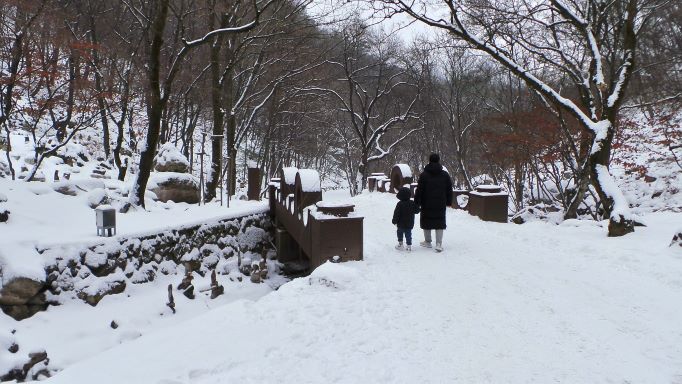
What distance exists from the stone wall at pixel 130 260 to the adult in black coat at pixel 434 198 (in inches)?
200

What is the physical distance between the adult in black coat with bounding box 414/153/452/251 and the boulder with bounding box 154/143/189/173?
787 cm

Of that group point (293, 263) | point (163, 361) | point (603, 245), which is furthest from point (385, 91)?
point (163, 361)

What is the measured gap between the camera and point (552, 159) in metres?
13.9

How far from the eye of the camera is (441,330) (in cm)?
412

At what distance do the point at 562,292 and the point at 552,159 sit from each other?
394 inches

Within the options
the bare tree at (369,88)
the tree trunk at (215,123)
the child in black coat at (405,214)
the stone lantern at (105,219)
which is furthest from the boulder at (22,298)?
the bare tree at (369,88)

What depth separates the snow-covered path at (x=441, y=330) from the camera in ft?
11.2

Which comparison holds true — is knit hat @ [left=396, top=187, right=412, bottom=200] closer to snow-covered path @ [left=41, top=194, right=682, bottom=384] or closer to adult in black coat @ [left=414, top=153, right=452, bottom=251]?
adult in black coat @ [left=414, top=153, right=452, bottom=251]

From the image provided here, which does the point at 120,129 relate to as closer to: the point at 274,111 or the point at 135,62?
the point at 135,62

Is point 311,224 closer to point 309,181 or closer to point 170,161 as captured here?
point 309,181

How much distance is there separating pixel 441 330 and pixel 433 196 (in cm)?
380

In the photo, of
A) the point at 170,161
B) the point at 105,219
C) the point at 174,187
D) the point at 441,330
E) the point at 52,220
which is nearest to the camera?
the point at 441,330

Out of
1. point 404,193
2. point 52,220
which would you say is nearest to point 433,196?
point 404,193

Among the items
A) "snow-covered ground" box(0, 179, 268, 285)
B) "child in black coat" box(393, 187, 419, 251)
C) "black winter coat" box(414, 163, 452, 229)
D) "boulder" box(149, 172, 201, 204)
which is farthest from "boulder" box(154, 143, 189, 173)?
"black winter coat" box(414, 163, 452, 229)
